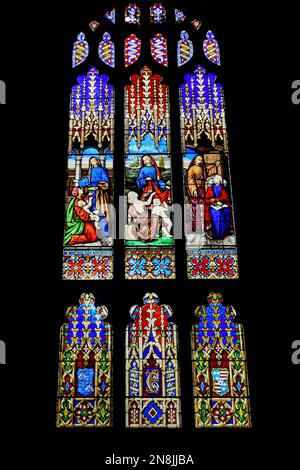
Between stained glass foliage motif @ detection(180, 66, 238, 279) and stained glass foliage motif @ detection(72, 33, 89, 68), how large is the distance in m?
1.37

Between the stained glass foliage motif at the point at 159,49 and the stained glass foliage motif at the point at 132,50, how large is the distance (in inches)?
7.4

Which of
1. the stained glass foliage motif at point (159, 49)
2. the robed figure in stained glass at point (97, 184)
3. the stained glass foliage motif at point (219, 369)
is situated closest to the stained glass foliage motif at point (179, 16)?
the stained glass foliage motif at point (159, 49)

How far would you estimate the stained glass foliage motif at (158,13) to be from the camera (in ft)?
38.2

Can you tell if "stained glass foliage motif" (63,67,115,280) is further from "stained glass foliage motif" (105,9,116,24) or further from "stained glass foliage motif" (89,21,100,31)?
"stained glass foliage motif" (105,9,116,24)

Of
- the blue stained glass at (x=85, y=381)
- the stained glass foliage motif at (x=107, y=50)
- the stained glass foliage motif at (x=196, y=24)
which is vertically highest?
the stained glass foliage motif at (x=196, y=24)

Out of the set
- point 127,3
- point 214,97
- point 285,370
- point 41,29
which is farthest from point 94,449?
point 127,3

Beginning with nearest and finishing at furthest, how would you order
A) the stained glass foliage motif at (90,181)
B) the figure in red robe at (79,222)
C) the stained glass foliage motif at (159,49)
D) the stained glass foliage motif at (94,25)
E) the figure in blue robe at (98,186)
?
the stained glass foliage motif at (90,181) → the figure in red robe at (79,222) → the figure in blue robe at (98,186) → the stained glass foliage motif at (159,49) → the stained glass foliage motif at (94,25)

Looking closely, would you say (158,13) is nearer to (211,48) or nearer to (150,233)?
(211,48)

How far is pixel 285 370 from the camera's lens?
8930 mm

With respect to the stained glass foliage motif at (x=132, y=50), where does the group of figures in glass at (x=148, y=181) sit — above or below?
below

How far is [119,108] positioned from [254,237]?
2466 mm

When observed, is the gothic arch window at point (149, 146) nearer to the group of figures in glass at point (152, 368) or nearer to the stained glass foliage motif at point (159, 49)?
the stained glass foliage motif at point (159, 49)

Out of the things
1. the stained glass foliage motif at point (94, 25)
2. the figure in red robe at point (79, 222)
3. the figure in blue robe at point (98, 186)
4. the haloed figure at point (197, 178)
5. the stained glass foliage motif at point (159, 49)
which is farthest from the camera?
the stained glass foliage motif at point (94, 25)

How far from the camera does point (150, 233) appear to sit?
9.93 metres
